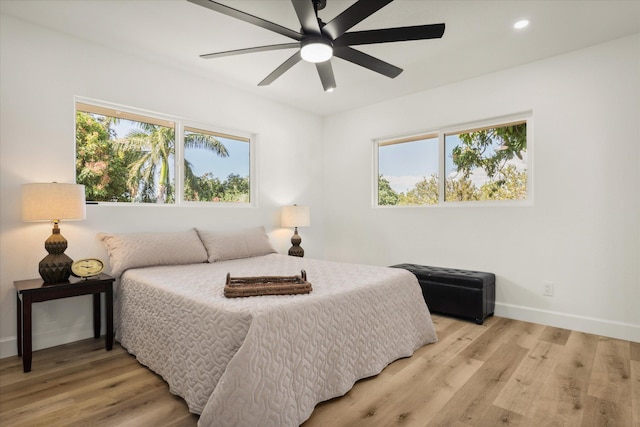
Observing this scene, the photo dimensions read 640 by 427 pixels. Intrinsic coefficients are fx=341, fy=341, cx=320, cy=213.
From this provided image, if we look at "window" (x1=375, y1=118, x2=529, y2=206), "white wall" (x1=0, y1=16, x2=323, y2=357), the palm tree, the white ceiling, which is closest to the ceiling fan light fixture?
the white ceiling

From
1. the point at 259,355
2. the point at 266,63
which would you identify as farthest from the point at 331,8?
the point at 259,355

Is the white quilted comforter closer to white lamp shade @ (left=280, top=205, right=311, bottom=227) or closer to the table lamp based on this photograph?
the table lamp

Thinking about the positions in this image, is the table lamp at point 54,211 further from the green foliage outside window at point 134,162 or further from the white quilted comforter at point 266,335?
the green foliage outside window at point 134,162

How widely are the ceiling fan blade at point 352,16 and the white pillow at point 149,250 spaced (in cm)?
210

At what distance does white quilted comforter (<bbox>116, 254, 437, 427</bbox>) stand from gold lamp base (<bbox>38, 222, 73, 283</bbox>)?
0.38 m

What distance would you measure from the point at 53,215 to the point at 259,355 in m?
1.89

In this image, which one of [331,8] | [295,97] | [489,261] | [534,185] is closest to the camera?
[331,8]

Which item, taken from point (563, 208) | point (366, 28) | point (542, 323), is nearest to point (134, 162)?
point (366, 28)

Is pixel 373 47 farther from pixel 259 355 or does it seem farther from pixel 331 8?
pixel 259 355

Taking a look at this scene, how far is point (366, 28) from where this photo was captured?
8.67 feet

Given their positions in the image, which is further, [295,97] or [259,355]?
[295,97]

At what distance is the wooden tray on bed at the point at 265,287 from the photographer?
189 centimetres

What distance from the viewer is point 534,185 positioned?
323 cm

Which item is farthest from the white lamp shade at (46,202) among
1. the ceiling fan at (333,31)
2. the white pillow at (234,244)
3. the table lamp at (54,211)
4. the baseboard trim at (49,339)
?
the ceiling fan at (333,31)
